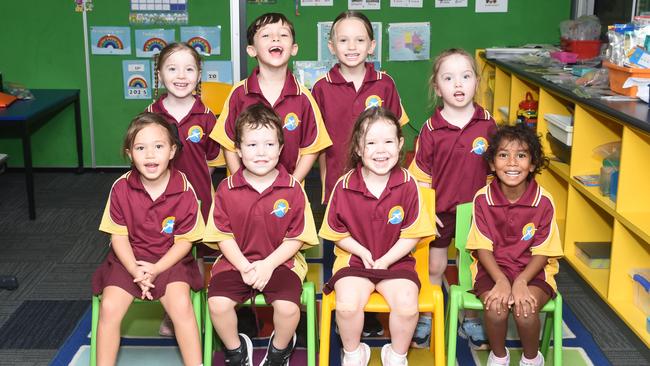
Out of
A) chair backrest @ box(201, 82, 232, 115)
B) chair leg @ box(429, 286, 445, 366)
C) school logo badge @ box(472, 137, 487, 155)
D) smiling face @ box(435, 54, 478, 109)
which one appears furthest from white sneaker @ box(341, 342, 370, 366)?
chair backrest @ box(201, 82, 232, 115)

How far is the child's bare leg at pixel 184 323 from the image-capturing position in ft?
7.82

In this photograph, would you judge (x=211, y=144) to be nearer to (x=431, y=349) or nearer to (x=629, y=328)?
(x=431, y=349)

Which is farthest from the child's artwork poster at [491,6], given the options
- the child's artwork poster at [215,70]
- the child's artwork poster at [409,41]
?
the child's artwork poster at [215,70]

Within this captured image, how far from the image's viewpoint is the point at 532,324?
231 cm

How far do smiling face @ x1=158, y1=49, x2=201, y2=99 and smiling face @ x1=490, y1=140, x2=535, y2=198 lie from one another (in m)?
1.11

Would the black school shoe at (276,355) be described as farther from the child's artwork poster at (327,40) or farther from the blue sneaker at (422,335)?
the child's artwork poster at (327,40)

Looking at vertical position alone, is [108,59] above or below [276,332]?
above

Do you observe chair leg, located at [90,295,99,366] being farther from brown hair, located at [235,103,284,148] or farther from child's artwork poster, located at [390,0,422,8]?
child's artwork poster, located at [390,0,422,8]

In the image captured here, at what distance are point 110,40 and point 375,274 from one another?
3.13m

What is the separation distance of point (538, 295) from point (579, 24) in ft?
8.22

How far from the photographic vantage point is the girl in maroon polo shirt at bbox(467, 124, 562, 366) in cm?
236

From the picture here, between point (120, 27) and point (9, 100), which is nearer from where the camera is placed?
point (9, 100)

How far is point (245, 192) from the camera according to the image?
2465 millimetres

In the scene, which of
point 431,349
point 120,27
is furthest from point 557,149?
point 120,27
